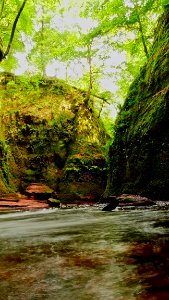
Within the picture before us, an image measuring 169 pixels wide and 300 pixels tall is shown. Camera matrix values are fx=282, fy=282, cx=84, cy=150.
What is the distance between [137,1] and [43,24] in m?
13.7

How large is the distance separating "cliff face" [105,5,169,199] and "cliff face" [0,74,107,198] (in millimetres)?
5088

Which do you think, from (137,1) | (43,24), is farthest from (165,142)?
(43,24)

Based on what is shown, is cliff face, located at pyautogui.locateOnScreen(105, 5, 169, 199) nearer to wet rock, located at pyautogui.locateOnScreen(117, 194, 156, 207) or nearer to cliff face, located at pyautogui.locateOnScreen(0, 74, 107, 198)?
wet rock, located at pyautogui.locateOnScreen(117, 194, 156, 207)

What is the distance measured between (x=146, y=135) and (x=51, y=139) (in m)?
11.5

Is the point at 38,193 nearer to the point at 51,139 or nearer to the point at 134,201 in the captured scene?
the point at 51,139

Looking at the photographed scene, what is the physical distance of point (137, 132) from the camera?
1009 cm

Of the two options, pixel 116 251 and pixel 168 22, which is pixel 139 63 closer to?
pixel 168 22

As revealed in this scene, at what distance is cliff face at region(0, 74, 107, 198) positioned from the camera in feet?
56.3

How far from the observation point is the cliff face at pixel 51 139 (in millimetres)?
17172

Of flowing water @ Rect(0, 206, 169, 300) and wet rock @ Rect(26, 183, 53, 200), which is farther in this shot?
wet rock @ Rect(26, 183, 53, 200)

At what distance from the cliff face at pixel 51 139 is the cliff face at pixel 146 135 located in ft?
16.7

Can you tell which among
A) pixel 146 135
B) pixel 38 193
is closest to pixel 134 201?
pixel 146 135

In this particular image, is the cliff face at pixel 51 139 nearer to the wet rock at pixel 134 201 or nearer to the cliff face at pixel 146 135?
the cliff face at pixel 146 135

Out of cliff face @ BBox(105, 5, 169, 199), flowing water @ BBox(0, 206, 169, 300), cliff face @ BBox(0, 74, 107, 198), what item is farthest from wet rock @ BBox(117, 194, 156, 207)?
cliff face @ BBox(0, 74, 107, 198)
